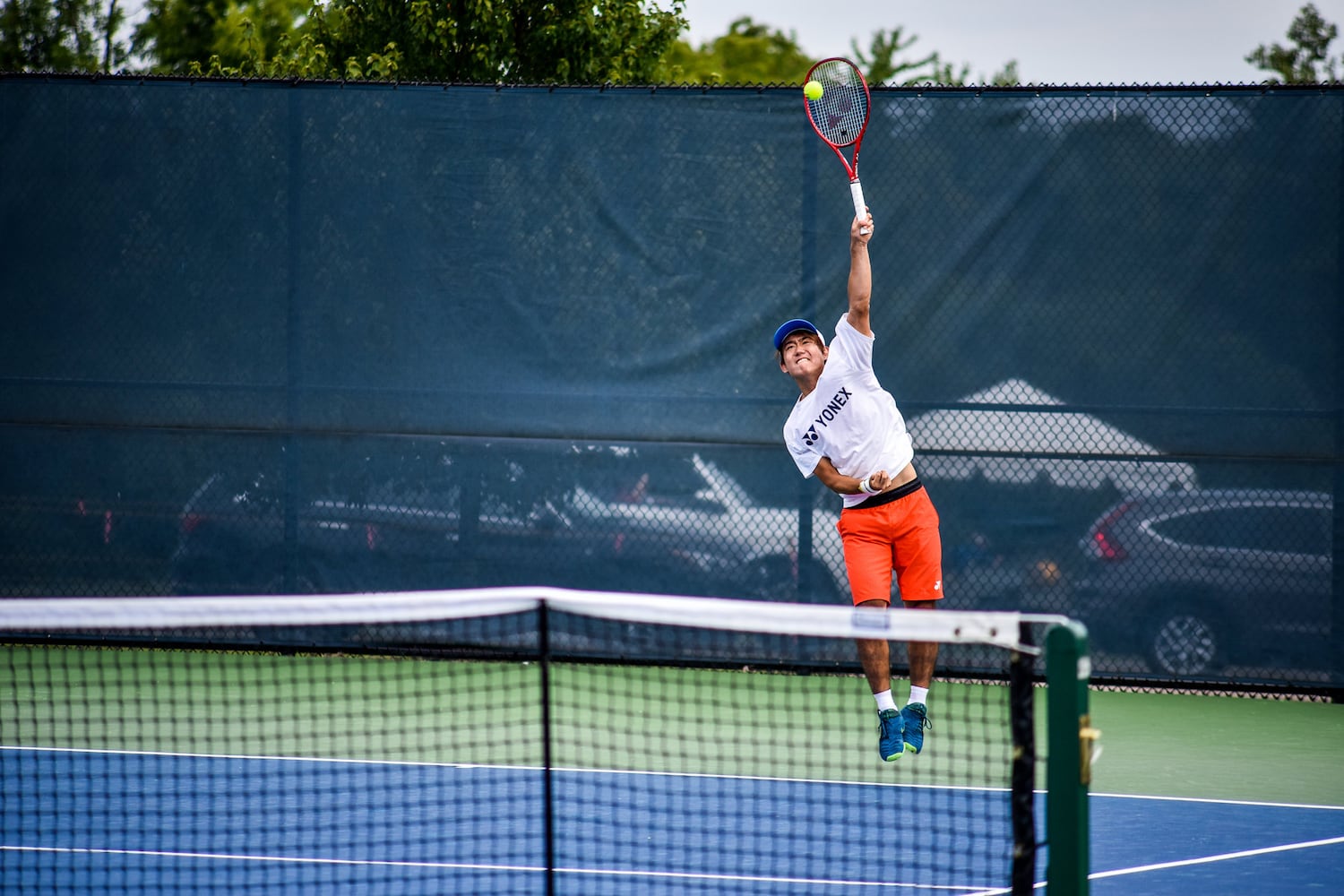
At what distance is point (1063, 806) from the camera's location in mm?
2938

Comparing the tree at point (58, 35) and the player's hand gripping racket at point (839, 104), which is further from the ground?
the tree at point (58, 35)

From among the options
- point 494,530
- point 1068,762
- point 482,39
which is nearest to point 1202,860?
point 1068,762

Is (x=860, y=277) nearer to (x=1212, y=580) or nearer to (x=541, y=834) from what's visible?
(x=541, y=834)

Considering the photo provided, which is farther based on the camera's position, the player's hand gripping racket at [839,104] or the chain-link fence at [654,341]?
the chain-link fence at [654,341]

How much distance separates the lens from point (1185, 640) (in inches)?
268

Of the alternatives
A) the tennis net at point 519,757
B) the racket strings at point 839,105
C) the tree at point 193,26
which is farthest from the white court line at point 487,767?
the tree at point 193,26

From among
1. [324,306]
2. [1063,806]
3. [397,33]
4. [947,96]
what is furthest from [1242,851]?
[397,33]

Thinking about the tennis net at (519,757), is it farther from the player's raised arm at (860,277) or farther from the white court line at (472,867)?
the player's raised arm at (860,277)

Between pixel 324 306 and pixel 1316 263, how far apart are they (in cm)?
478

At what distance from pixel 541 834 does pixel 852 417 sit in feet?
6.39

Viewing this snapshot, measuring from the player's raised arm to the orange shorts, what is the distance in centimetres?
71

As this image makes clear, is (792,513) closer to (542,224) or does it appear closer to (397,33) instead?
(542,224)

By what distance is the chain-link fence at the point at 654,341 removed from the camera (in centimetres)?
671

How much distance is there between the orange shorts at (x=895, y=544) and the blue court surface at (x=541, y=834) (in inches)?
31.7
